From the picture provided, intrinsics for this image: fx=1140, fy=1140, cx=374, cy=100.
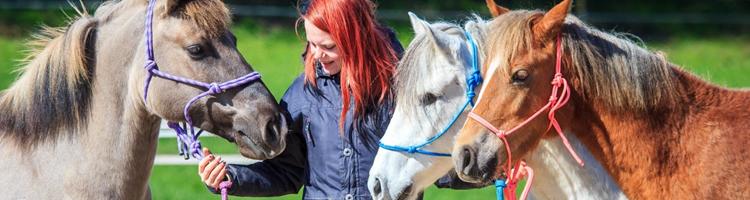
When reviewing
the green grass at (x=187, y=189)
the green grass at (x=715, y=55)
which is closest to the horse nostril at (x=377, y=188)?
the green grass at (x=187, y=189)

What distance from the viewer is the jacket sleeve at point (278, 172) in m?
4.23

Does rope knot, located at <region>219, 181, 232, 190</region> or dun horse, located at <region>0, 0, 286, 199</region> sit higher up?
dun horse, located at <region>0, 0, 286, 199</region>

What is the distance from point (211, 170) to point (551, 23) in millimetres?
1360

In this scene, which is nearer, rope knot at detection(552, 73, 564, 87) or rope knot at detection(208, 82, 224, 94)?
rope knot at detection(552, 73, 564, 87)

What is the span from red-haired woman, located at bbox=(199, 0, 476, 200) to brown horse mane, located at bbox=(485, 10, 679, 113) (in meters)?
0.59

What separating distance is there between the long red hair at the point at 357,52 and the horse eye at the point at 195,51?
1.41 ft

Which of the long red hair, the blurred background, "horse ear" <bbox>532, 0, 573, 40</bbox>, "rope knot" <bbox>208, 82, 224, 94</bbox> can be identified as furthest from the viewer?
the blurred background

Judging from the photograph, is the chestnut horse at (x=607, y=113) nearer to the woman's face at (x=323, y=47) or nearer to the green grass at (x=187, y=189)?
the woman's face at (x=323, y=47)

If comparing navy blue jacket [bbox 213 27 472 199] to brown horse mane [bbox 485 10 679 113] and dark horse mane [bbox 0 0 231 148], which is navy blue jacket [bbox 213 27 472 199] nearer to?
dark horse mane [bbox 0 0 231 148]

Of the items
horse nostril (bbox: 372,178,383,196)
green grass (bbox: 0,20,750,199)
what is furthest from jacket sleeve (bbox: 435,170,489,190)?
green grass (bbox: 0,20,750,199)

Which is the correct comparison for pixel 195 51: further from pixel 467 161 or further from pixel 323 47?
pixel 467 161

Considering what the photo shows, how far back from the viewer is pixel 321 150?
13.7 ft

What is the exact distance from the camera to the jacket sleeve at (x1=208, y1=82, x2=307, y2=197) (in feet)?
→ 13.9

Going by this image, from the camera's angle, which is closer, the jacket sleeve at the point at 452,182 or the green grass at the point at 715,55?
the jacket sleeve at the point at 452,182
